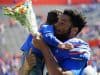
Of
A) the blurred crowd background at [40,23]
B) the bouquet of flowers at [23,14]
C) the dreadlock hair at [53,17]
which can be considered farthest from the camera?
the blurred crowd background at [40,23]

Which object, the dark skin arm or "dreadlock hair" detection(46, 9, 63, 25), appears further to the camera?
"dreadlock hair" detection(46, 9, 63, 25)

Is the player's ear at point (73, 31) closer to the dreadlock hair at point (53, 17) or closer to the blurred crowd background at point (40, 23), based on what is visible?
the dreadlock hair at point (53, 17)

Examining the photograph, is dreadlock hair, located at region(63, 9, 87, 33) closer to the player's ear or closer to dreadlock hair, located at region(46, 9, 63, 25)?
the player's ear

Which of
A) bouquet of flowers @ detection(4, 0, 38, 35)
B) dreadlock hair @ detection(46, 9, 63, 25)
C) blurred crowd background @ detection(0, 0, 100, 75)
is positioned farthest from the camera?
blurred crowd background @ detection(0, 0, 100, 75)

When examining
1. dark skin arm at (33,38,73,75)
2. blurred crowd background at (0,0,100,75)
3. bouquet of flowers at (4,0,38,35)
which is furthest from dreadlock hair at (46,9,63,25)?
blurred crowd background at (0,0,100,75)

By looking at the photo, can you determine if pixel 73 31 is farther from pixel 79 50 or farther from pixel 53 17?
pixel 53 17

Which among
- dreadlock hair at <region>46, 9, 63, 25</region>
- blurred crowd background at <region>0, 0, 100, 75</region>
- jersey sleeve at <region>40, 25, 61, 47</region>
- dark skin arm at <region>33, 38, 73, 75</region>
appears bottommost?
blurred crowd background at <region>0, 0, 100, 75</region>

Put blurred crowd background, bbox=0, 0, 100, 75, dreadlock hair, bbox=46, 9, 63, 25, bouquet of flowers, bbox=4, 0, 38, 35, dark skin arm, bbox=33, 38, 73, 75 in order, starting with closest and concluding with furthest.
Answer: dark skin arm, bbox=33, 38, 73, 75, bouquet of flowers, bbox=4, 0, 38, 35, dreadlock hair, bbox=46, 9, 63, 25, blurred crowd background, bbox=0, 0, 100, 75

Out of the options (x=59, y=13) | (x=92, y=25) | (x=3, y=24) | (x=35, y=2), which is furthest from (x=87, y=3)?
(x=59, y=13)

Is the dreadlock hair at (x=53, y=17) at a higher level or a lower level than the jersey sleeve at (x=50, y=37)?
higher

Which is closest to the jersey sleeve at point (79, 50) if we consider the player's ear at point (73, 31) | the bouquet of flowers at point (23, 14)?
the player's ear at point (73, 31)

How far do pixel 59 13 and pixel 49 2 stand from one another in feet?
36.5

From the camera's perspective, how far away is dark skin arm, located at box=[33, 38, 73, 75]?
274 cm

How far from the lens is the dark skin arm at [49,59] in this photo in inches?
108
